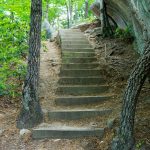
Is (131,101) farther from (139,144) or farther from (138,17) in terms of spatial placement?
(138,17)

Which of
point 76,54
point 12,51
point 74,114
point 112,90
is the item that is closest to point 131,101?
point 74,114

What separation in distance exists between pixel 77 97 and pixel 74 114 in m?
0.80

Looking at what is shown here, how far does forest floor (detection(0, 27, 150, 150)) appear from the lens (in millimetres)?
5809

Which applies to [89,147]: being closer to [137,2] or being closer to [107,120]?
[107,120]

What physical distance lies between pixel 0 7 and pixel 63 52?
2.71 metres

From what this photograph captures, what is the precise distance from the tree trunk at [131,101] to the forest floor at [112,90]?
338 millimetres

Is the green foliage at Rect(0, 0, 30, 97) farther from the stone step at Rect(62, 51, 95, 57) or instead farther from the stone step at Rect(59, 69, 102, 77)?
the stone step at Rect(62, 51, 95, 57)

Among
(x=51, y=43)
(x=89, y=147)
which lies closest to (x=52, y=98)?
(x=89, y=147)

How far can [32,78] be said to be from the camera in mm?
6363

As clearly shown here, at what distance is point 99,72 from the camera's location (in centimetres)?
923

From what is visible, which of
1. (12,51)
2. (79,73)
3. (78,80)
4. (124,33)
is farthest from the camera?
(124,33)

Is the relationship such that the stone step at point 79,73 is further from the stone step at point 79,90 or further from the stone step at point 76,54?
the stone step at point 76,54

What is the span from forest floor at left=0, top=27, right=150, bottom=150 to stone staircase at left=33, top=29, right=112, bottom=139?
20cm

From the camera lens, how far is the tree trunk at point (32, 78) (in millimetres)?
6328
